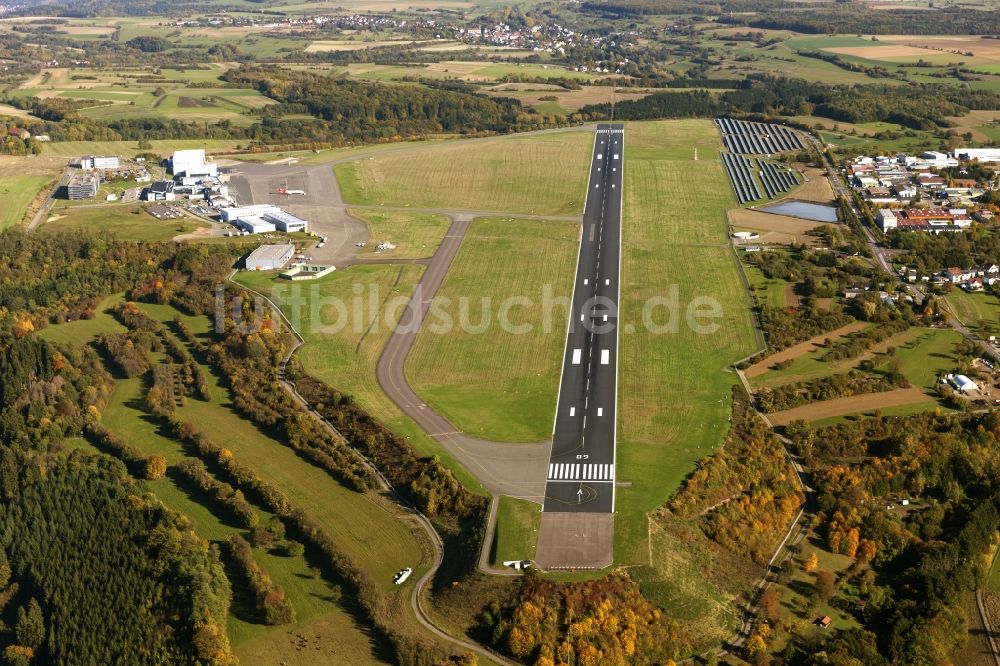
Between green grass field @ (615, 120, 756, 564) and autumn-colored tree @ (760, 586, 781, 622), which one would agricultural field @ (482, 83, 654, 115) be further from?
autumn-colored tree @ (760, 586, 781, 622)

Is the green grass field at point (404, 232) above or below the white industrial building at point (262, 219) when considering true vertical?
below

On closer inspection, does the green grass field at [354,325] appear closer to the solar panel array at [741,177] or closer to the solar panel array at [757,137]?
the solar panel array at [741,177]

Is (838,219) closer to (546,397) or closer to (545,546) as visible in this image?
(546,397)

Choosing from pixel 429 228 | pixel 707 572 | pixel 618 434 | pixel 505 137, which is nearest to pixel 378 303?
pixel 429 228

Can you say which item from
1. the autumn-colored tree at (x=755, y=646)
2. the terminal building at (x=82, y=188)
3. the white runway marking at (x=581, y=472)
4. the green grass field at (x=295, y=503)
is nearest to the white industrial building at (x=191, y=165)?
the terminal building at (x=82, y=188)

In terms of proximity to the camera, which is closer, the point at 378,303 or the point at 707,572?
the point at 707,572

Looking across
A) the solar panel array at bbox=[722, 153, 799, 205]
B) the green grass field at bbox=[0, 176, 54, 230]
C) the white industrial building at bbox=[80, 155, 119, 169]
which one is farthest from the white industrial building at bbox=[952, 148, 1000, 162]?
the green grass field at bbox=[0, 176, 54, 230]

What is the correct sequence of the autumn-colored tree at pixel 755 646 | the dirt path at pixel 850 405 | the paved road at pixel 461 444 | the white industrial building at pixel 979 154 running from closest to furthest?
the autumn-colored tree at pixel 755 646 < the paved road at pixel 461 444 < the dirt path at pixel 850 405 < the white industrial building at pixel 979 154
